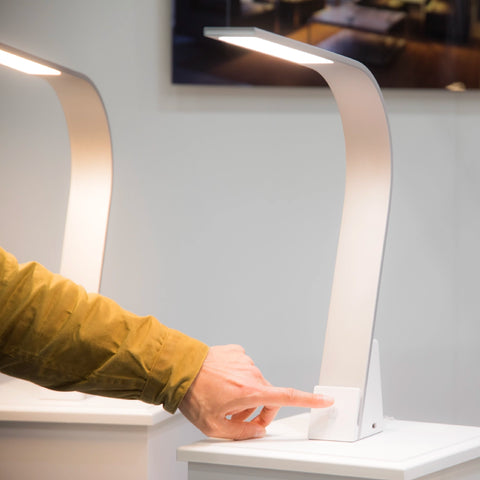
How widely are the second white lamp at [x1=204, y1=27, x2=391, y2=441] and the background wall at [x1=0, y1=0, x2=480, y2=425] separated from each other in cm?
88

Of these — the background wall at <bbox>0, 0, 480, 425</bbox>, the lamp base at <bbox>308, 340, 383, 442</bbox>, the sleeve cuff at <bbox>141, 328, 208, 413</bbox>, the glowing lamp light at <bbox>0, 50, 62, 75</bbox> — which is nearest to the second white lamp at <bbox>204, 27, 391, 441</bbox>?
the lamp base at <bbox>308, 340, 383, 442</bbox>

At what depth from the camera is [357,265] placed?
3.73ft

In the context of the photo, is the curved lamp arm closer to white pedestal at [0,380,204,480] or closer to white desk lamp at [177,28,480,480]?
white pedestal at [0,380,204,480]

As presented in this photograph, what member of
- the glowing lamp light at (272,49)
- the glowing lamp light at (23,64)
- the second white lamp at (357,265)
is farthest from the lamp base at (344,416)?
the glowing lamp light at (23,64)

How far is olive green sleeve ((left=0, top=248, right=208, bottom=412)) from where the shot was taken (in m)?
0.88

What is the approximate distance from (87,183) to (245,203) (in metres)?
0.66

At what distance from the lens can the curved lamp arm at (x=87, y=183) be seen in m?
1.44

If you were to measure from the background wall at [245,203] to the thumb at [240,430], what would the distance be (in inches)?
38.1

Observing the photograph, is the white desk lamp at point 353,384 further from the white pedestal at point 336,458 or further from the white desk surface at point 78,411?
the white desk surface at point 78,411

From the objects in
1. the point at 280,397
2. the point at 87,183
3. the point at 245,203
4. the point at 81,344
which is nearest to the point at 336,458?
the point at 280,397

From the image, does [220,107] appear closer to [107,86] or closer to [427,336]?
[107,86]

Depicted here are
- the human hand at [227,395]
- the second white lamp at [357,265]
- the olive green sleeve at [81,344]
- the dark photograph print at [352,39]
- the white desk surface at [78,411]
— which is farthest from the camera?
the dark photograph print at [352,39]

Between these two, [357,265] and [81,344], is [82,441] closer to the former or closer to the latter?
[81,344]

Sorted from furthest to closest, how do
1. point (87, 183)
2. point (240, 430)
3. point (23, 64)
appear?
point (87, 183), point (23, 64), point (240, 430)
